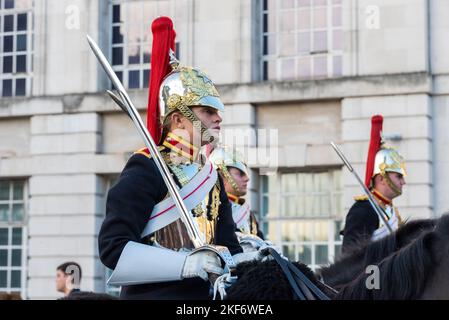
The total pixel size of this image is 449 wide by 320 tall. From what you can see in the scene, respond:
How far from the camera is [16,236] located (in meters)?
21.9

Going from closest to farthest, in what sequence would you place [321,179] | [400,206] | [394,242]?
[394,242] < [400,206] < [321,179]

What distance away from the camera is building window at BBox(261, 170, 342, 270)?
767 inches

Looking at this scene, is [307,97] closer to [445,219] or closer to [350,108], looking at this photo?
[350,108]

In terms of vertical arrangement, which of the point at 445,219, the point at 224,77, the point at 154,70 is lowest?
the point at 445,219

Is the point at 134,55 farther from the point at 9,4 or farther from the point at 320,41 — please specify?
the point at 320,41

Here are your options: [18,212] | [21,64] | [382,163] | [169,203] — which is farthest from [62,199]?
[169,203]

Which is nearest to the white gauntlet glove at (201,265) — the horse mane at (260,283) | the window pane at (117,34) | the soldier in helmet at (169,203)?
the soldier in helmet at (169,203)

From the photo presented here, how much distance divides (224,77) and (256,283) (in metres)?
15.8

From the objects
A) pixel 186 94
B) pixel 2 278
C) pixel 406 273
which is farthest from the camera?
pixel 2 278

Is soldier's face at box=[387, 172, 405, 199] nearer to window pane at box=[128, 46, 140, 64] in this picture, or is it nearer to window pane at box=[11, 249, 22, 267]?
window pane at box=[128, 46, 140, 64]

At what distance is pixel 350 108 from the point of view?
1861 centimetres

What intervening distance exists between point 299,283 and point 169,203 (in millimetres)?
889
